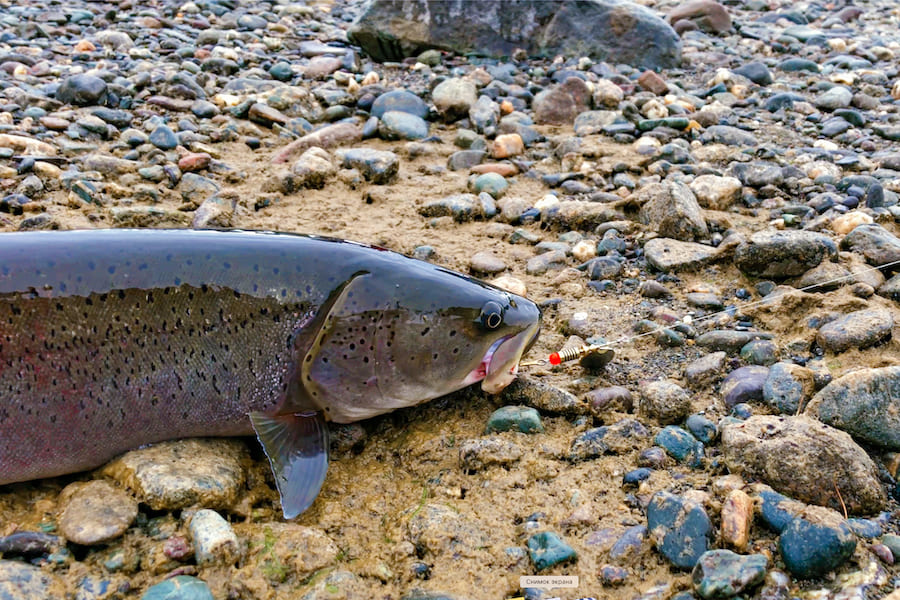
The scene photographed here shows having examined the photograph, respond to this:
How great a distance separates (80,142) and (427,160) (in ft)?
10.4

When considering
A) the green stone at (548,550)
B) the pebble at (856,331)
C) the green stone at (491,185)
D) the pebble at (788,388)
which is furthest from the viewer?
the green stone at (491,185)

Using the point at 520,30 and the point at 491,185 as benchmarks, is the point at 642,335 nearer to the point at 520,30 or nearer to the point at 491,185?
the point at 491,185

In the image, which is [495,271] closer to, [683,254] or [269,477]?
[683,254]

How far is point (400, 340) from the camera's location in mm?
3943

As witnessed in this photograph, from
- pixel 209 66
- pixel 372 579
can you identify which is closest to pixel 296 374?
pixel 372 579

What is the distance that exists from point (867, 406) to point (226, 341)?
9.48 ft

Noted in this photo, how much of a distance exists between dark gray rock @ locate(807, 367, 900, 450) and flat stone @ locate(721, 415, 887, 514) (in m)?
0.14

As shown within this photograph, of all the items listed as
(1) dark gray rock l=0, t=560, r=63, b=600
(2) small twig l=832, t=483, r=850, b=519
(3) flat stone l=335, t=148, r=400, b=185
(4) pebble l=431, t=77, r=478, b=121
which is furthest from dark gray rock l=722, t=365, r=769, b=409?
(4) pebble l=431, t=77, r=478, b=121

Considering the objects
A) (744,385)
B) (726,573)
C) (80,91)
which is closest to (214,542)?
(726,573)

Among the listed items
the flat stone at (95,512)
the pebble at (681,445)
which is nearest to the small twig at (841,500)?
the pebble at (681,445)

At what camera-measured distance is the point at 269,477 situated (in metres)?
Answer: 3.86

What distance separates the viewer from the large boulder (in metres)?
10.7

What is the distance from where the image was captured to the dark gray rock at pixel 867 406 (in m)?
3.44

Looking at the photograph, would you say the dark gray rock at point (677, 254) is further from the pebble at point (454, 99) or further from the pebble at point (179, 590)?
the pebble at point (179, 590)
